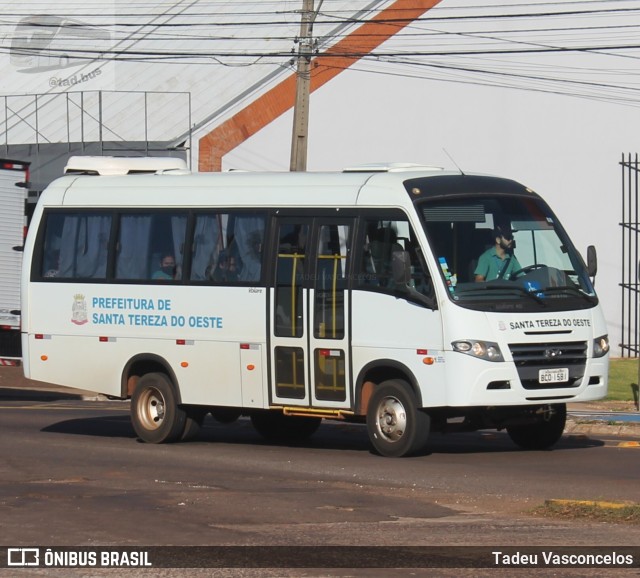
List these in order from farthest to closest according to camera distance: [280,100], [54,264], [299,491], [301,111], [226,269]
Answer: [280,100], [301,111], [54,264], [226,269], [299,491]

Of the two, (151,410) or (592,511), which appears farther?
(151,410)

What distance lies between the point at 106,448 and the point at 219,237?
258cm

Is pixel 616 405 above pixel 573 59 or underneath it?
underneath

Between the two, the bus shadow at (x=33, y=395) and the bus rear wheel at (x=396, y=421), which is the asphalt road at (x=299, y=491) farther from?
the bus shadow at (x=33, y=395)

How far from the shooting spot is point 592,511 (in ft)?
35.4

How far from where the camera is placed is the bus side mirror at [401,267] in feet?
47.6

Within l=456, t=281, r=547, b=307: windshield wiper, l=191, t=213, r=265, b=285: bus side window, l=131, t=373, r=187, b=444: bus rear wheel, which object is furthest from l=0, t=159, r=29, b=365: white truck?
l=456, t=281, r=547, b=307: windshield wiper

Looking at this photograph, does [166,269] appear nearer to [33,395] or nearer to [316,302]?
[316,302]

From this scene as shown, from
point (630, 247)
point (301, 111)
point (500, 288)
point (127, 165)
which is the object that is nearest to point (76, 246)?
point (127, 165)

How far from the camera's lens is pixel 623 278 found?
33000 millimetres

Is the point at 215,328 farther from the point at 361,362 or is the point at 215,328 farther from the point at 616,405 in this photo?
the point at 616,405

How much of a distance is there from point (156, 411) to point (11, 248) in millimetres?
7874

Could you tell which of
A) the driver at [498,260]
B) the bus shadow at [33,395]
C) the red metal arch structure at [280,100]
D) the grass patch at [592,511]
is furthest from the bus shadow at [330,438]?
the red metal arch structure at [280,100]

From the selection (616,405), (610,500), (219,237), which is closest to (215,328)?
(219,237)
